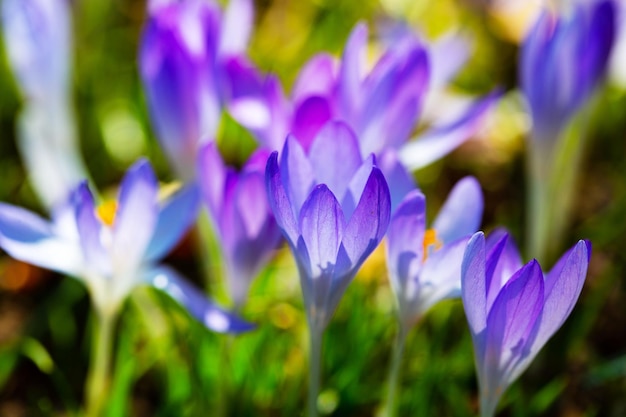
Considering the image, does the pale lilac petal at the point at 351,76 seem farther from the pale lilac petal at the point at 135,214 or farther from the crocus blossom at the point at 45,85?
the crocus blossom at the point at 45,85

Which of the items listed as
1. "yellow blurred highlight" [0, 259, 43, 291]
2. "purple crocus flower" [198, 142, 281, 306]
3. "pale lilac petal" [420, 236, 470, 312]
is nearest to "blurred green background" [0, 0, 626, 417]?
"yellow blurred highlight" [0, 259, 43, 291]

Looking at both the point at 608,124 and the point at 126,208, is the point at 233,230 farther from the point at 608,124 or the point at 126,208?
the point at 608,124

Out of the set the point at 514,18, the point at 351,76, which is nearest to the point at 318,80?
the point at 351,76

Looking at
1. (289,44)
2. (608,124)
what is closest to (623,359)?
(608,124)

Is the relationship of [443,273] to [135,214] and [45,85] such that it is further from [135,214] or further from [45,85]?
[45,85]

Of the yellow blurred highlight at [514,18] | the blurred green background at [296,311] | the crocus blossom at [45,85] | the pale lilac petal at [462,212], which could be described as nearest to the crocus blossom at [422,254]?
the pale lilac petal at [462,212]

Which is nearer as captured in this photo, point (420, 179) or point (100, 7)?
point (420, 179)
